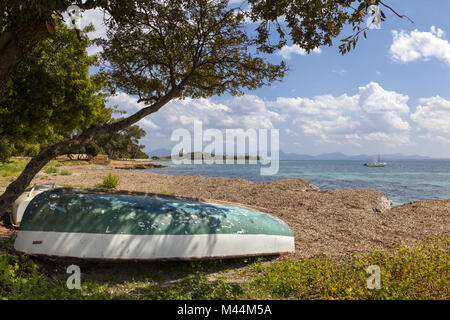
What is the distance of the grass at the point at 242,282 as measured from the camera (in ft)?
11.9

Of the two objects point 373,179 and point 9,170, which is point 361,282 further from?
point 373,179

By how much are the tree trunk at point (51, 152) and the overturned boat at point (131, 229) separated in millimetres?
735

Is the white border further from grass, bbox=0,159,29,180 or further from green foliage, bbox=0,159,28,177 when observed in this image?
green foliage, bbox=0,159,28,177

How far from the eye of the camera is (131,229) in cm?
492

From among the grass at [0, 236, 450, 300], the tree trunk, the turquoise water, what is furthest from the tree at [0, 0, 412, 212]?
the turquoise water

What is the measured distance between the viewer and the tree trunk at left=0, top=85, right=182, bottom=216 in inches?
221

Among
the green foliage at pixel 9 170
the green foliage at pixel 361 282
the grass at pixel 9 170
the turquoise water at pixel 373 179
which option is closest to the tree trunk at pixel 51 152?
the green foliage at pixel 361 282

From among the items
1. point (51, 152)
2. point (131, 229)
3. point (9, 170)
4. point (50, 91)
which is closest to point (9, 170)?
point (9, 170)

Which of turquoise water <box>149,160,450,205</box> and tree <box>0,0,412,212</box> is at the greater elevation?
tree <box>0,0,412,212</box>
